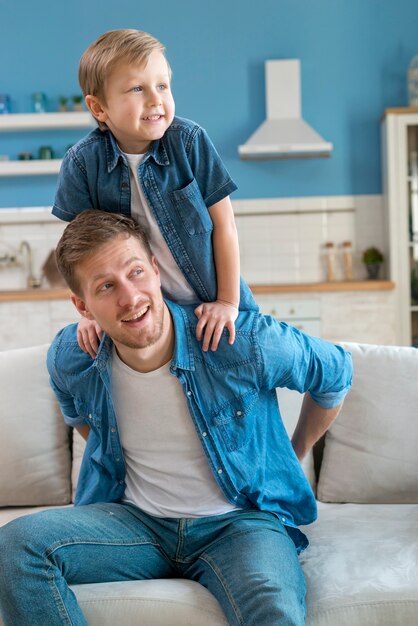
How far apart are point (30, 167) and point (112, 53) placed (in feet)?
14.2

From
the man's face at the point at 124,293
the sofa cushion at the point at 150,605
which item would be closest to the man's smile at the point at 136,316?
the man's face at the point at 124,293

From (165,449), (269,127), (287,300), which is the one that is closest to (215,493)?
(165,449)

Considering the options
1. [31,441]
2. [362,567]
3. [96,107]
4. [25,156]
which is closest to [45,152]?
[25,156]

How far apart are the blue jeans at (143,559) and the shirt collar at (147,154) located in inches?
33.4

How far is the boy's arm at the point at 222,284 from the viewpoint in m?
1.97

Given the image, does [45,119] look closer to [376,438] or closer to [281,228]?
[281,228]

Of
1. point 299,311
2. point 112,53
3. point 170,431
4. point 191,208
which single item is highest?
point 112,53

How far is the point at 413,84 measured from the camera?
5922 mm

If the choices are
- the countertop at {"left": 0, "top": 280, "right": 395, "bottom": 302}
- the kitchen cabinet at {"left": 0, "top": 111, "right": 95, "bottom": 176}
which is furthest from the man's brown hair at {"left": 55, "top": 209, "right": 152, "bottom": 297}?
the kitchen cabinet at {"left": 0, "top": 111, "right": 95, "bottom": 176}

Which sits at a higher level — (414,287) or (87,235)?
(87,235)

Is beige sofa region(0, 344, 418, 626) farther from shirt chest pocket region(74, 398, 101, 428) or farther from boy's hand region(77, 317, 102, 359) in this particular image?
boy's hand region(77, 317, 102, 359)

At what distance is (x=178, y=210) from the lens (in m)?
2.07

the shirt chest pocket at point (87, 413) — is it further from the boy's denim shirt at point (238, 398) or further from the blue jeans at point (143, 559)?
the blue jeans at point (143, 559)

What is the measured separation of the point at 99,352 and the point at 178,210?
0.40 m
